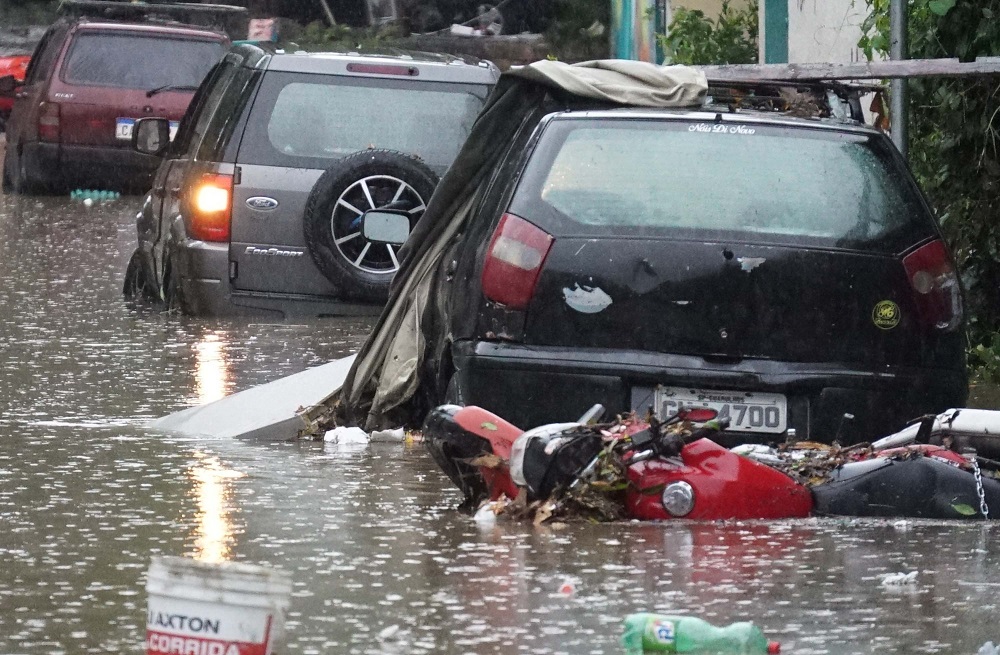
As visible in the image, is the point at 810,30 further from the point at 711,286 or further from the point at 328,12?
the point at 328,12

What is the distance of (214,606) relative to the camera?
3998mm

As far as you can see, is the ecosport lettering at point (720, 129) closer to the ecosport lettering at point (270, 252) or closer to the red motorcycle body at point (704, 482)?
the red motorcycle body at point (704, 482)

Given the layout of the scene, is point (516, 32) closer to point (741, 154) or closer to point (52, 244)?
point (52, 244)

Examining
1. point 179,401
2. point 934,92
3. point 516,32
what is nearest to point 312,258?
point 179,401

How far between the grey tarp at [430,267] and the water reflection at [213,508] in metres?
0.96

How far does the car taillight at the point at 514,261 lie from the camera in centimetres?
735

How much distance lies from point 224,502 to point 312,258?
5.34 metres

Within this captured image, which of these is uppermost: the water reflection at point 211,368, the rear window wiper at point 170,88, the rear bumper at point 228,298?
the rear window wiper at point 170,88

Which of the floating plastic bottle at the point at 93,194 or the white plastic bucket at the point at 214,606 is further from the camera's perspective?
the floating plastic bottle at the point at 93,194

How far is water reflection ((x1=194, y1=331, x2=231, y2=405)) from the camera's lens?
10141 millimetres

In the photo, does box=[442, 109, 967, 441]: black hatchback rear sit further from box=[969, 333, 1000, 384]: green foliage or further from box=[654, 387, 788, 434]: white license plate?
box=[969, 333, 1000, 384]: green foliage

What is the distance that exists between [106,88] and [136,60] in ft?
1.38

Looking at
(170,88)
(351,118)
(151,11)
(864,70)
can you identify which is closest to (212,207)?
(351,118)

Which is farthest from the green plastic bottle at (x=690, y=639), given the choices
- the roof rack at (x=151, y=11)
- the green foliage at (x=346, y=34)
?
the green foliage at (x=346, y=34)
